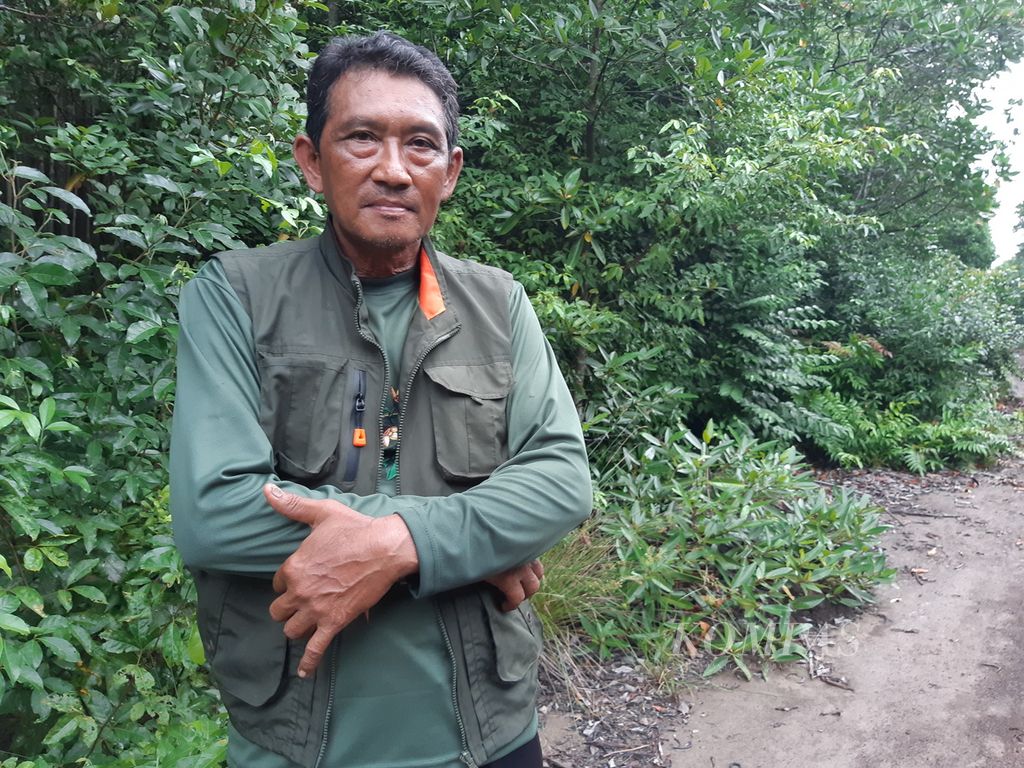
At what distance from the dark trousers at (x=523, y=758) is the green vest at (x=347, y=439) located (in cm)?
6

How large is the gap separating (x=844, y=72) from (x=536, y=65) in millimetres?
3500

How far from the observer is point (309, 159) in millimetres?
1767

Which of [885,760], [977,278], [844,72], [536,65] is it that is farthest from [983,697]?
[977,278]

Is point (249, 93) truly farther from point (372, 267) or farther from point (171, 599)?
point (171, 599)

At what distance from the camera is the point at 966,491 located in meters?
6.96

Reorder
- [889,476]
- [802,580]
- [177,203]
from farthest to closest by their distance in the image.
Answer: [889,476]
[802,580]
[177,203]

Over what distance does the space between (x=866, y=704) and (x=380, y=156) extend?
11.2ft

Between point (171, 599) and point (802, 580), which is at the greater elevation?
point (171, 599)

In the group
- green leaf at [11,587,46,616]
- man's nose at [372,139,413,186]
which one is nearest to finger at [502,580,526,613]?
man's nose at [372,139,413,186]

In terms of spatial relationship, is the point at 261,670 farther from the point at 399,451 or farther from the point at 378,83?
the point at 378,83

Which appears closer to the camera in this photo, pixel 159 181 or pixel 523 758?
pixel 523 758

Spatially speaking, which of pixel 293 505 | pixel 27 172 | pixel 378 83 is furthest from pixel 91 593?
pixel 378 83

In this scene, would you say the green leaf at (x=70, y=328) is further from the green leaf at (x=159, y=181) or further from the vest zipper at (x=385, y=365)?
the vest zipper at (x=385, y=365)

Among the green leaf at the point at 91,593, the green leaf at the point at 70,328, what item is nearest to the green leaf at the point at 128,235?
the green leaf at the point at 70,328
